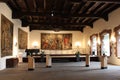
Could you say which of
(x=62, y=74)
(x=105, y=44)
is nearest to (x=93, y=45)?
(x=105, y=44)

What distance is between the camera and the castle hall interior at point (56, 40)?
30.3 feet

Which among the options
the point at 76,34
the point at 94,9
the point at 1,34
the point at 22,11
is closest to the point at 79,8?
the point at 94,9

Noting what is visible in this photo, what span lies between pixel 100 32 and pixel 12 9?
23.9 ft

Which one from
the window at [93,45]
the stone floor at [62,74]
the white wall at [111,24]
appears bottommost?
the stone floor at [62,74]

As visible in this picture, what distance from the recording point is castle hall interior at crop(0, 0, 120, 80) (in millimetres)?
9242

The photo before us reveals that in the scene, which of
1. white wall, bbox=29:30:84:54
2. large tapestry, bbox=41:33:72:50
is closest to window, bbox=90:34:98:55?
white wall, bbox=29:30:84:54

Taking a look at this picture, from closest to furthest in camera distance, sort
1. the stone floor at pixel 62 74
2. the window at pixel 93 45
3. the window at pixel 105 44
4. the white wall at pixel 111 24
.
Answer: the stone floor at pixel 62 74, the white wall at pixel 111 24, the window at pixel 105 44, the window at pixel 93 45

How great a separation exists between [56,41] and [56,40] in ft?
0.37

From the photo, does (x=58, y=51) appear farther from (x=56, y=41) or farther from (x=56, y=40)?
(x=56, y=40)

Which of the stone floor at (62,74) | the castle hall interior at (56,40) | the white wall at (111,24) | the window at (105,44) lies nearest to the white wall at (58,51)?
the castle hall interior at (56,40)

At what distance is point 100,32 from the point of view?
55.2 ft

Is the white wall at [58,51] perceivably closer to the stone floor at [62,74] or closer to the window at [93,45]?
the window at [93,45]

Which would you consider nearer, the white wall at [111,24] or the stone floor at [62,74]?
the stone floor at [62,74]

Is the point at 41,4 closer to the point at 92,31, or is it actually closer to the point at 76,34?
the point at 92,31
